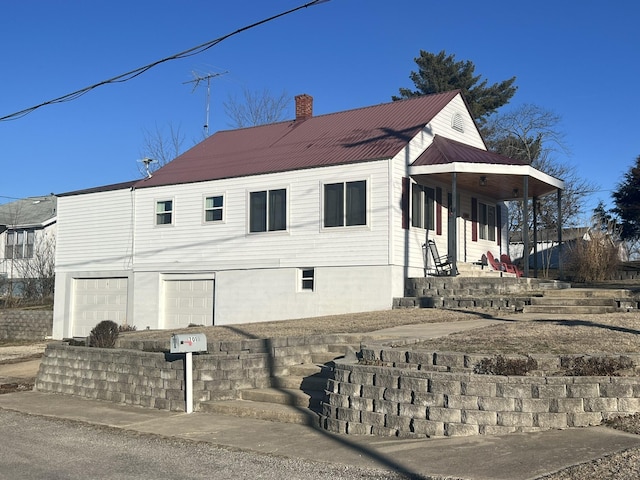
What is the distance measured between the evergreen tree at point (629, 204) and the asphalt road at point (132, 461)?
3331 cm

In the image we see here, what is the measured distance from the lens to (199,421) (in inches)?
365

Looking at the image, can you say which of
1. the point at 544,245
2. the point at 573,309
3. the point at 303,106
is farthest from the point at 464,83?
the point at 573,309

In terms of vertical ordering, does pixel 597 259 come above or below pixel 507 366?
above

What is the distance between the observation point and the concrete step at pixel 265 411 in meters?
8.80

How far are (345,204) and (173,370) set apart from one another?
33.5 feet

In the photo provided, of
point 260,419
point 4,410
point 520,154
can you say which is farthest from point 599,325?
point 520,154

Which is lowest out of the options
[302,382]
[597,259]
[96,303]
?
[302,382]

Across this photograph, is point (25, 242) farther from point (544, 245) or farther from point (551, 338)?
point (551, 338)

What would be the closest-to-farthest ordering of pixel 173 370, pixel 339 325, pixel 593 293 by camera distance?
pixel 173 370 < pixel 339 325 < pixel 593 293

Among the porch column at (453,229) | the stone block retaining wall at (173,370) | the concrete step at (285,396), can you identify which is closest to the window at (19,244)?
the porch column at (453,229)

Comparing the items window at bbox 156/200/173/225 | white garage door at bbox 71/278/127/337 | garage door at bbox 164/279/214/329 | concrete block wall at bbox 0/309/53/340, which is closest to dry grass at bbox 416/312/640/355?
garage door at bbox 164/279/214/329

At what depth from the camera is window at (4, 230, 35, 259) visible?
131 feet

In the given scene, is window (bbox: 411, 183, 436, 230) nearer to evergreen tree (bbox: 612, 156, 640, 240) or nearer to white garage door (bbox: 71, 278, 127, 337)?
white garage door (bbox: 71, 278, 127, 337)

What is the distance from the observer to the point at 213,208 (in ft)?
74.4
